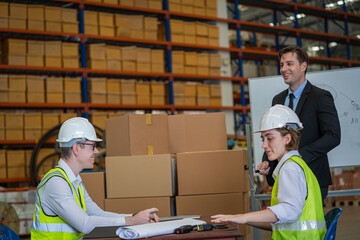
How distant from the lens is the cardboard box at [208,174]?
12.7 ft

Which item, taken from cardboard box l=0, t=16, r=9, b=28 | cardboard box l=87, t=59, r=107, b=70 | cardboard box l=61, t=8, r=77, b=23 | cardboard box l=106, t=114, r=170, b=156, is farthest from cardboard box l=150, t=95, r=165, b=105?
cardboard box l=106, t=114, r=170, b=156

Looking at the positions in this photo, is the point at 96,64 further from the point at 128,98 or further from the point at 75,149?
the point at 75,149

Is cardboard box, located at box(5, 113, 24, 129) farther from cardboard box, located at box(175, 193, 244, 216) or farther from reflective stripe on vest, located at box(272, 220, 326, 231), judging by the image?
reflective stripe on vest, located at box(272, 220, 326, 231)

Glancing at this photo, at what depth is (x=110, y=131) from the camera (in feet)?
13.9

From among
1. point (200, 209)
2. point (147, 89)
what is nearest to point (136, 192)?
point (200, 209)

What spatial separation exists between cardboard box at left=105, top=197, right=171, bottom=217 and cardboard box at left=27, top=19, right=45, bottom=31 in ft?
15.6

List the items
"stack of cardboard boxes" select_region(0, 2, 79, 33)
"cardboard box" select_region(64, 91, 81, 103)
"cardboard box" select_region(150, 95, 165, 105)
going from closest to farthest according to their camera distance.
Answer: "stack of cardboard boxes" select_region(0, 2, 79, 33) → "cardboard box" select_region(64, 91, 81, 103) → "cardboard box" select_region(150, 95, 165, 105)

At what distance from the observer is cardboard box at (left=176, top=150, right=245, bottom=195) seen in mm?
3879

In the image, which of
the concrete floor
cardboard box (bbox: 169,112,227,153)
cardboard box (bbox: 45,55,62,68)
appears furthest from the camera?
cardboard box (bbox: 45,55,62,68)

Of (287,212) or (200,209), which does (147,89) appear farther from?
(287,212)

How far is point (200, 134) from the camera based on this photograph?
4164mm

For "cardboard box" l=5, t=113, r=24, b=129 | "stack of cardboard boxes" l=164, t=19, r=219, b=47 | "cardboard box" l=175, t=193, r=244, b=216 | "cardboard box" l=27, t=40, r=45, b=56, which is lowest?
"cardboard box" l=175, t=193, r=244, b=216

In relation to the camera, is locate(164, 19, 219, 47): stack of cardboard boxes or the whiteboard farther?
locate(164, 19, 219, 47): stack of cardboard boxes

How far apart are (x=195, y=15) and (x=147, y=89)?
1.86 metres
